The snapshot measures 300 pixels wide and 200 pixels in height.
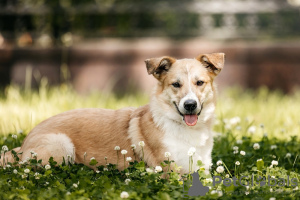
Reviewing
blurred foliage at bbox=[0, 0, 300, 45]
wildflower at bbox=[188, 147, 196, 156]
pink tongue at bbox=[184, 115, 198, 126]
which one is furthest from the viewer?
blurred foliage at bbox=[0, 0, 300, 45]

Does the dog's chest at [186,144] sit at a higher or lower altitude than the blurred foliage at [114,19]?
lower

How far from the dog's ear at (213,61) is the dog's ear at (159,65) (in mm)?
292

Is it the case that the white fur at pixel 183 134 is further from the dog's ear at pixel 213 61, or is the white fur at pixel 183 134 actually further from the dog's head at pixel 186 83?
the dog's ear at pixel 213 61

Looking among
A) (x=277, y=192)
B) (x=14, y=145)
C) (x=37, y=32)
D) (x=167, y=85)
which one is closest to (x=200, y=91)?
(x=167, y=85)

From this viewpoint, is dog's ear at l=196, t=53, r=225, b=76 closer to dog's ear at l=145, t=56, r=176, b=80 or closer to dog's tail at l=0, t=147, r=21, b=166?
dog's ear at l=145, t=56, r=176, b=80

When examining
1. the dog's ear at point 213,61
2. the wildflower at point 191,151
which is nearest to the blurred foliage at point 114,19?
the dog's ear at point 213,61

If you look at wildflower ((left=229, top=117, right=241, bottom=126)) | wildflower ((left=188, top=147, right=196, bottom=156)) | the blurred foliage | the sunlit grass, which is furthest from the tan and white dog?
the blurred foliage

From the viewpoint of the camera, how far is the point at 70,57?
935 cm

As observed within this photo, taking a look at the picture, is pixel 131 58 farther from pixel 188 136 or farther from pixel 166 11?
pixel 188 136

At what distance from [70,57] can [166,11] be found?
2330 mm

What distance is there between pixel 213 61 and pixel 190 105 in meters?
0.54

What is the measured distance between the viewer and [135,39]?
998cm

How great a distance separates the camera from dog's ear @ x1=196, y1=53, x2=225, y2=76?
4.39 metres

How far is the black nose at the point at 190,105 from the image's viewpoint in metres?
4.11
